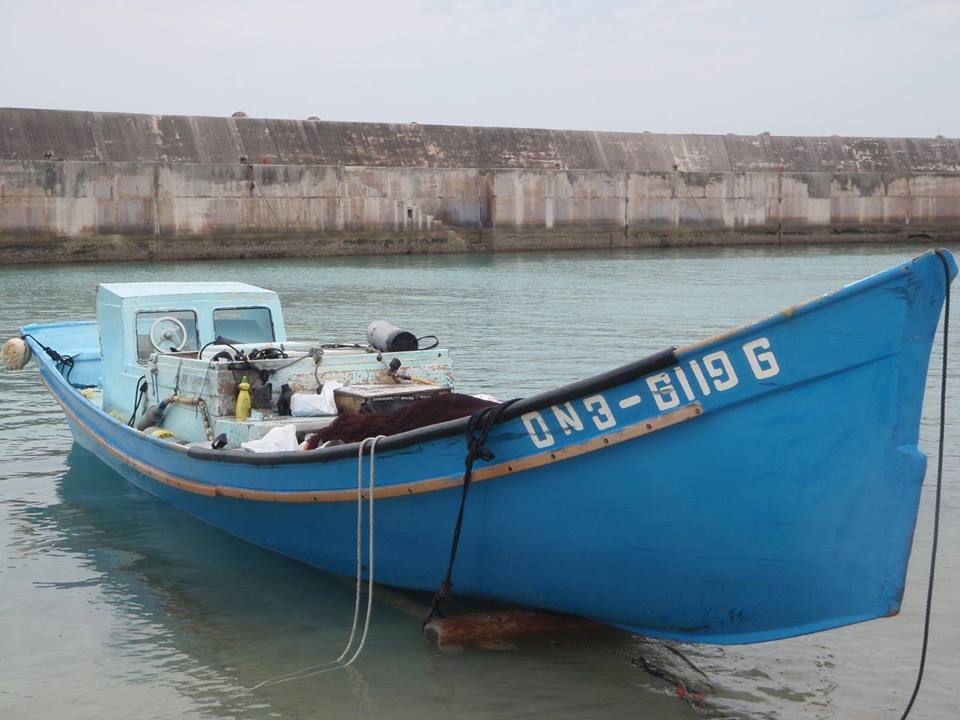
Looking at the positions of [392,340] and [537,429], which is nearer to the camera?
[537,429]

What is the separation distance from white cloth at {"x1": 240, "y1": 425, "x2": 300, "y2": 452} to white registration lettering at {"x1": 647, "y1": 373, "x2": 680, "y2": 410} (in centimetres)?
276

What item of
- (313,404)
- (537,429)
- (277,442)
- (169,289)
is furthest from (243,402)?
(537,429)

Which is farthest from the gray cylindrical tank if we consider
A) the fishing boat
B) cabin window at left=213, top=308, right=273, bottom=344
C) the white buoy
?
the white buoy

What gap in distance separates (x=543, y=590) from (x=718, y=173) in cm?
3880

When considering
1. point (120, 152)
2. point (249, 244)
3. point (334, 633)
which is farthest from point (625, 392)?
point (120, 152)

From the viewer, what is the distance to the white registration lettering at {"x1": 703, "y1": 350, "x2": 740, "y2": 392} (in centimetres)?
→ 530

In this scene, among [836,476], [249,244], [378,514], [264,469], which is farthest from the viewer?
[249,244]

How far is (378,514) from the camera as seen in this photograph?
6.68 metres

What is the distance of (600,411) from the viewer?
5.63 metres

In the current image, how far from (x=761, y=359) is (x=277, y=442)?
338 centimetres

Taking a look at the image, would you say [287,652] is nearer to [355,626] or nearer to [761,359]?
[355,626]

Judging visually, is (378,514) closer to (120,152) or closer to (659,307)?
(659,307)

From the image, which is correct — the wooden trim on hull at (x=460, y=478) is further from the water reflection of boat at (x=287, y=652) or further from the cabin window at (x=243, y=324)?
the cabin window at (x=243, y=324)

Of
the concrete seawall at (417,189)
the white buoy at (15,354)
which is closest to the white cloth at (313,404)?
the white buoy at (15,354)
